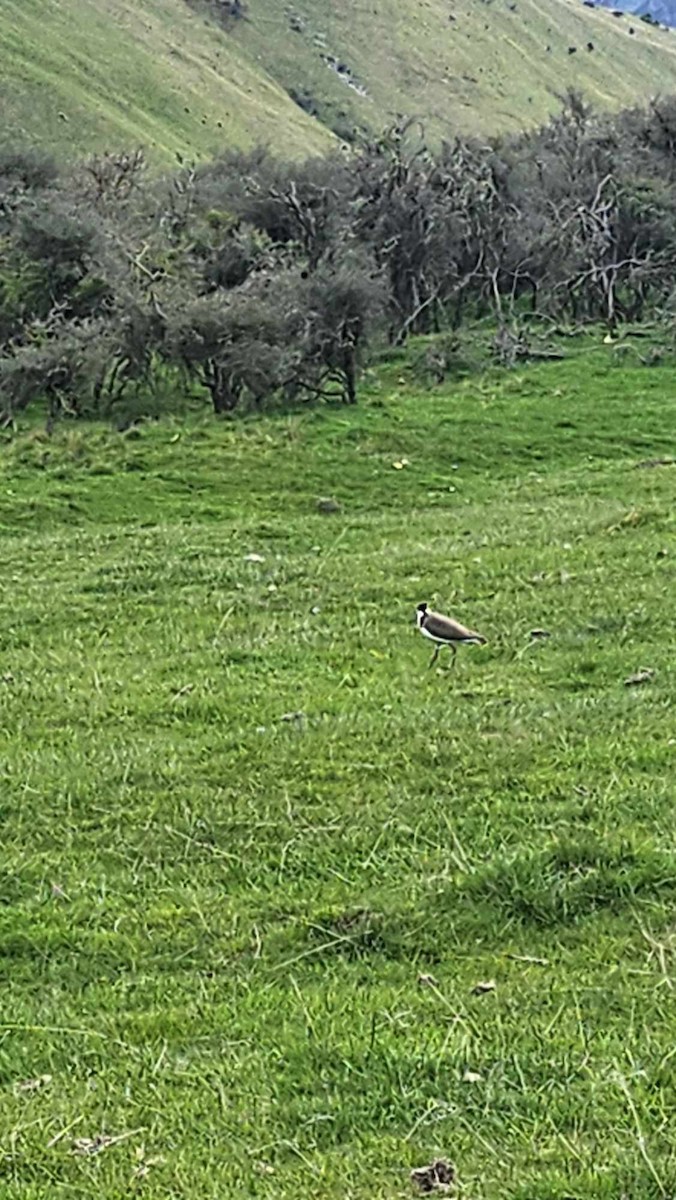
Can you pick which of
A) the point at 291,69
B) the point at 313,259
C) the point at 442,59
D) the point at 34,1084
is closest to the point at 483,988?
the point at 34,1084

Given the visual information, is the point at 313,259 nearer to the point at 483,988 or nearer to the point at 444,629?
the point at 444,629

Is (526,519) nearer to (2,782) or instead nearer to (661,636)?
(661,636)

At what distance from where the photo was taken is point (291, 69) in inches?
5148

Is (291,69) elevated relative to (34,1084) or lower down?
elevated

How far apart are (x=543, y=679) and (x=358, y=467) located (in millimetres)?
12124

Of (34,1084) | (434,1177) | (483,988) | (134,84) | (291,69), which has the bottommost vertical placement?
(134,84)

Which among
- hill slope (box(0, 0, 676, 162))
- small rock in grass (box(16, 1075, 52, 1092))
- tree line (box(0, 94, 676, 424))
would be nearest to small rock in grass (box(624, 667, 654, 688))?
small rock in grass (box(16, 1075, 52, 1092))

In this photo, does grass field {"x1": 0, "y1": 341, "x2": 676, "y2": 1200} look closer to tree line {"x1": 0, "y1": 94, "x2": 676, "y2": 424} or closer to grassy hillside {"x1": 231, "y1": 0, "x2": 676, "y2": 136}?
tree line {"x1": 0, "y1": 94, "x2": 676, "y2": 424}

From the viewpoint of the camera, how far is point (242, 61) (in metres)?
127

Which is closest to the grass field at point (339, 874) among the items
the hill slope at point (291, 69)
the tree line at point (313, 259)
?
the tree line at point (313, 259)

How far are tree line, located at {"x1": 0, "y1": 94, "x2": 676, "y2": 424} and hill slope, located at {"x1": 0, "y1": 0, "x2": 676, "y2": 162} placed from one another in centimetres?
5182

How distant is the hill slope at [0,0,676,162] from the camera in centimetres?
10438

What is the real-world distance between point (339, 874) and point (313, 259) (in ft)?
97.1

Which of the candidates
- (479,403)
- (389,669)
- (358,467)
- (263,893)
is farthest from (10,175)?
(263,893)
